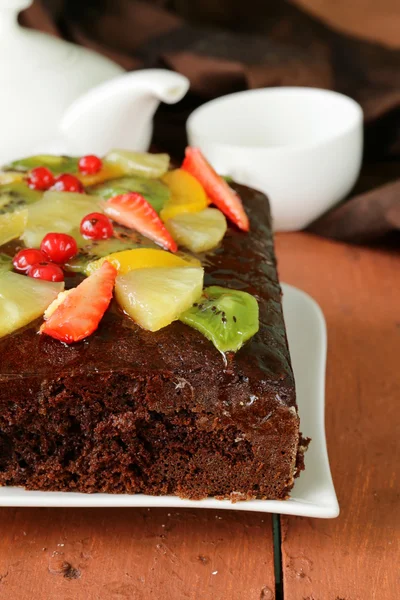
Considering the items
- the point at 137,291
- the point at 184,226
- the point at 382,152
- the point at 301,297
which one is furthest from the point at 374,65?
the point at 137,291

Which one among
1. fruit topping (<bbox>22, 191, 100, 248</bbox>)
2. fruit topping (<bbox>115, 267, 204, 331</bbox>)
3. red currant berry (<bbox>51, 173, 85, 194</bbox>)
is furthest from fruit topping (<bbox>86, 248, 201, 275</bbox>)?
red currant berry (<bbox>51, 173, 85, 194</bbox>)

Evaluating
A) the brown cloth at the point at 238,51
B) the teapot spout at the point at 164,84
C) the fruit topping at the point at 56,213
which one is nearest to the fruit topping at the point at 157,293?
the fruit topping at the point at 56,213

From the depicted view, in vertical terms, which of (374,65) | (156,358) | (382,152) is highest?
(156,358)

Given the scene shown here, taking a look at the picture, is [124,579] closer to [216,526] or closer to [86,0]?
[216,526]

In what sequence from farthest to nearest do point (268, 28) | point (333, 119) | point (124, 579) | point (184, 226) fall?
point (268, 28)
point (333, 119)
point (184, 226)
point (124, 579)

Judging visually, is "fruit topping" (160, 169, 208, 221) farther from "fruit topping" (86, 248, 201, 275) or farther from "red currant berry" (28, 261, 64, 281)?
"red currant berry" (28, 261, 64, 281)

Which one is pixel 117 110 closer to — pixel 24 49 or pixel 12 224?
pixel 24 49

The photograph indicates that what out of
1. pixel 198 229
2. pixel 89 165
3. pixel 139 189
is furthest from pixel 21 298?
pixel 89 165
